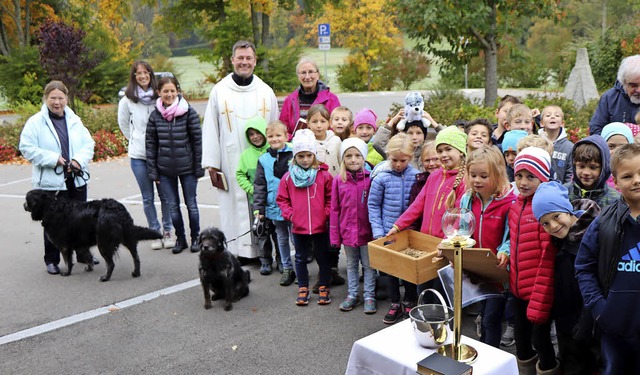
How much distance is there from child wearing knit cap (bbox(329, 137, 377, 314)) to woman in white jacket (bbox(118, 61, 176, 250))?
2.99 meters

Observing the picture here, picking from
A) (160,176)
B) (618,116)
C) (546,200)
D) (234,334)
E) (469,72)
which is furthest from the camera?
(469,72)

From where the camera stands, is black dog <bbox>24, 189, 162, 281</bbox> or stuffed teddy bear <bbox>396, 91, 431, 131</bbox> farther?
black dog <bbox>24, 189, 162, 281</bbox>

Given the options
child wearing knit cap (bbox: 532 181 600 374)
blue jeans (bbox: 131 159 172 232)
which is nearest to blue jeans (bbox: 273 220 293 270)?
blue jeans (bbox: 131 159 172 232)

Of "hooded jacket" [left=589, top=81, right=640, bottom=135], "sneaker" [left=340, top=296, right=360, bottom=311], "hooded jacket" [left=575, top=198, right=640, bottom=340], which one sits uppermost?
"hooded jacket" [left=589, top=81, right=640, bottom=135]

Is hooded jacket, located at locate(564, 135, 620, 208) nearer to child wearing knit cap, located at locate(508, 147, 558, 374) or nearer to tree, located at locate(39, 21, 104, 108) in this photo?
child wearing knit cap, located at locate(508, 147, 558, 374)

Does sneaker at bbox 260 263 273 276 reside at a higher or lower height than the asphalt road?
higher

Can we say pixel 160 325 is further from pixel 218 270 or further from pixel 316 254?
pixel 316 254

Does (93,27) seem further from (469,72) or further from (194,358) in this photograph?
(194,358)

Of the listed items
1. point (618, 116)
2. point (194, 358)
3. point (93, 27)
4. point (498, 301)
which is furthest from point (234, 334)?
point (93, 27)

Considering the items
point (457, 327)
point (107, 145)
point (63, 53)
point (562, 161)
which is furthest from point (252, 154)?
point (63, 53)

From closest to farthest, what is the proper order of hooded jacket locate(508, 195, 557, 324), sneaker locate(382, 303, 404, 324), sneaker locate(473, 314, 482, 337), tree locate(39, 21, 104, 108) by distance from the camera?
hooded jacket locate(508, 195, 557, 324)
sneaker locate(473, 314, 482, 337)
sneaker locate(382, 303, 404, 324)
tree locate(39, 21, 104, 108)

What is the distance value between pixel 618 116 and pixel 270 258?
3915 millimetres

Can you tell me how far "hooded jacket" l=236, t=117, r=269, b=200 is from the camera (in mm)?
6410

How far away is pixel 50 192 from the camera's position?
267 inches
